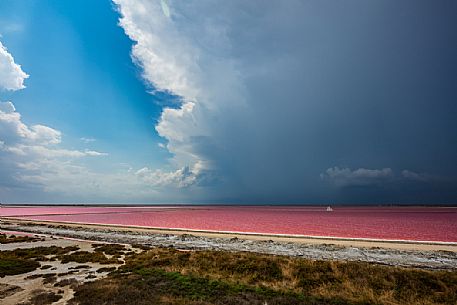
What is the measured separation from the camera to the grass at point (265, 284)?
14.4 m

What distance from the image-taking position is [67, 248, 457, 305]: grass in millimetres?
14445

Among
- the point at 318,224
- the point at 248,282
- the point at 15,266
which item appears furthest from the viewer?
the point at 318,224

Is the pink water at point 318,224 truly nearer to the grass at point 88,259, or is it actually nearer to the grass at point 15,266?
the grass at point 88,259

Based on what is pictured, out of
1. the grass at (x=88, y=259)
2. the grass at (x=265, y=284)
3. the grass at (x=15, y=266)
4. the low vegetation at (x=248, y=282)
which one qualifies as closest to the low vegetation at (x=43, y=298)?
the low vegetation at (x=248, y=282)

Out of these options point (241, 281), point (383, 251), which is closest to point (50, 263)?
point (241, 281)

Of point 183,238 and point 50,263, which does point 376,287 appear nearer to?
point 50,263

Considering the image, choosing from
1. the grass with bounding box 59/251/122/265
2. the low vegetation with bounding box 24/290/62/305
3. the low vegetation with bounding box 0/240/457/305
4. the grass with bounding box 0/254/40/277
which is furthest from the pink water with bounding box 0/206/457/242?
the low vegetation with bounding box 24/290/62/305

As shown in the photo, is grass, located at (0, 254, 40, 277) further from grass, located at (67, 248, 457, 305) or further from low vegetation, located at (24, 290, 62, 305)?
grass, located at (67, 248, 457, 305)

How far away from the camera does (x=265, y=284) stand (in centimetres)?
1717

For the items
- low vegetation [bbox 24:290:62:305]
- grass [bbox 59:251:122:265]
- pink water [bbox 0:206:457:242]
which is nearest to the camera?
low vegetation [bbox 24:290:62:305]

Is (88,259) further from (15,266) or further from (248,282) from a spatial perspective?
(248,282)

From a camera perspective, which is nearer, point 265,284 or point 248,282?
point 265,284

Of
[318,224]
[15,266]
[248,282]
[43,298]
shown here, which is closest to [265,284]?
[248,282]

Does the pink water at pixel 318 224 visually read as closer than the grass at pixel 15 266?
No
